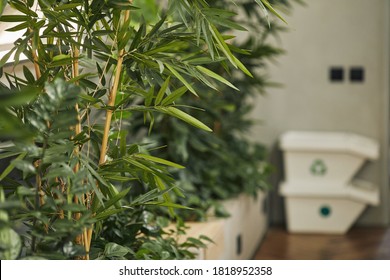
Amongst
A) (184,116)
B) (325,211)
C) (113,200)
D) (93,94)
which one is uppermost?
(325,211)

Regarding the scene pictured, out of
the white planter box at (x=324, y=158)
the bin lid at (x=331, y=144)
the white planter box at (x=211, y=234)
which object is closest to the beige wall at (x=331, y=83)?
the bin lid at (x=331, y=144)

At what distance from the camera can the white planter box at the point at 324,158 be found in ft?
18.2

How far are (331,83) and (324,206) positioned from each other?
913mm

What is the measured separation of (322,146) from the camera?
5.55 m

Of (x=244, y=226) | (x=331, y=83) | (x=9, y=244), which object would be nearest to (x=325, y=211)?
(x=331, y=83)

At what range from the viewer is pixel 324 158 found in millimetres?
5605

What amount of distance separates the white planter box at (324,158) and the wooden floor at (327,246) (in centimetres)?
39

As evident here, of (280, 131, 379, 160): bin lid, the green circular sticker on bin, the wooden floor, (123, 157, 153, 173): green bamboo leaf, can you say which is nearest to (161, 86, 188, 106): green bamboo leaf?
(123, 157, 153, 173): green bamboo leaf

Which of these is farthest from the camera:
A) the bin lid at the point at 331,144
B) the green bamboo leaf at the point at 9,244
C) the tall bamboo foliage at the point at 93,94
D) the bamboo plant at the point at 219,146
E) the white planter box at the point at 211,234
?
the bin lid at the point at 331,144

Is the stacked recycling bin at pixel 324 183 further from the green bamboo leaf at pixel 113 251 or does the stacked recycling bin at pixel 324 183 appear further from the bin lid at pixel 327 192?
the green bamboo leaf at pixel 113 251

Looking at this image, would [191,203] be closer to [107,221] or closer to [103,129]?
[107,221]

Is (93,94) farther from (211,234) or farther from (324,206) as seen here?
(324,206)

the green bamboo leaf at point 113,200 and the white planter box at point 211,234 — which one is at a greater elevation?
the white planter box at point 211,234

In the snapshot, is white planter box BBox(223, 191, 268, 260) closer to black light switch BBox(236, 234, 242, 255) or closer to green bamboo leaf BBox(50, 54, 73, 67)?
black light switch BBox(236, 234, 242, 255)
